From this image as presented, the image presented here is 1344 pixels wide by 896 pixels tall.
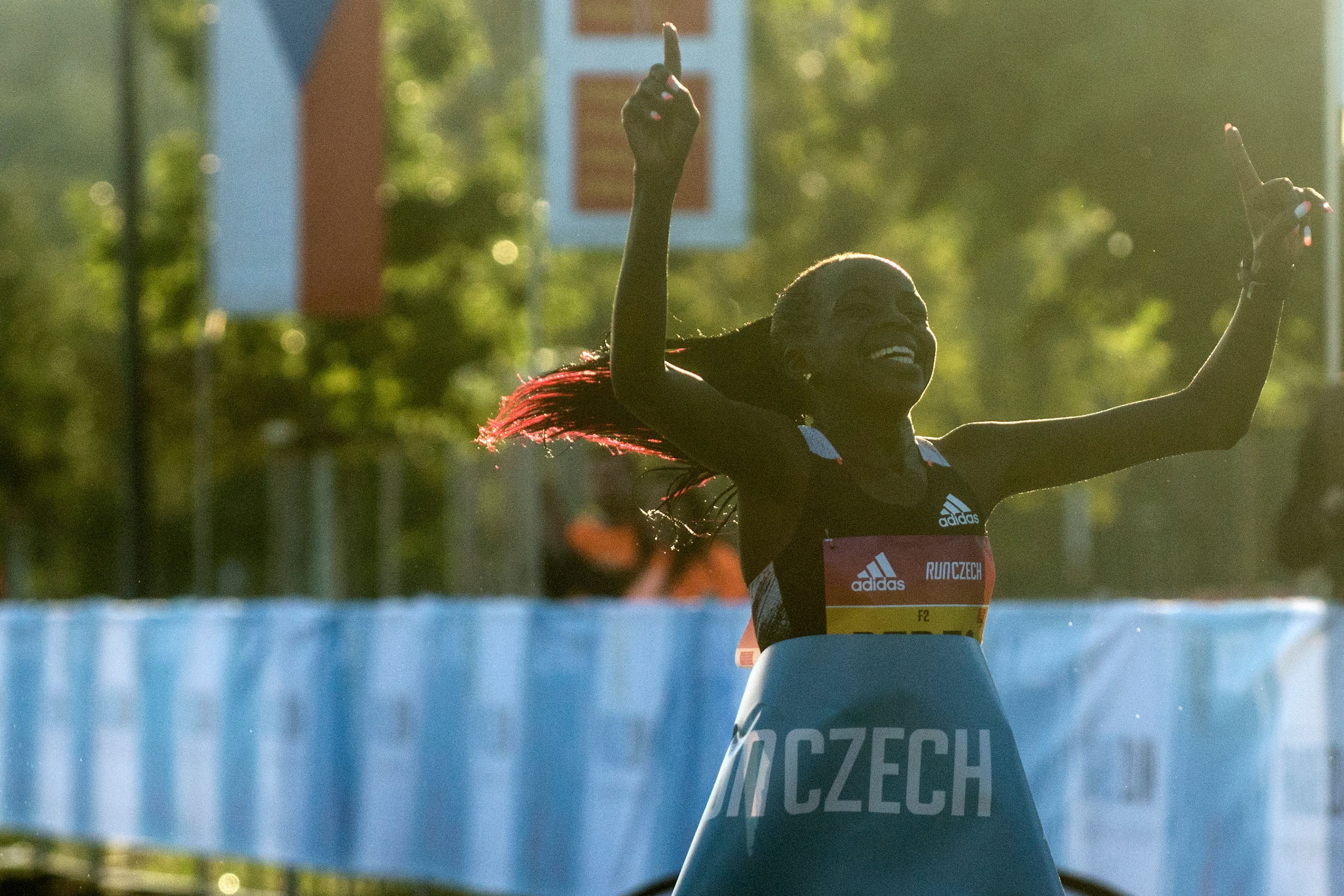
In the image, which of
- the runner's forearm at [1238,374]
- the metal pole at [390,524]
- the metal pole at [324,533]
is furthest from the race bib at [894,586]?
the metal pole at [324,533]

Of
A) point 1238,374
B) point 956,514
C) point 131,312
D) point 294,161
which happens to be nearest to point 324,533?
point 131,312

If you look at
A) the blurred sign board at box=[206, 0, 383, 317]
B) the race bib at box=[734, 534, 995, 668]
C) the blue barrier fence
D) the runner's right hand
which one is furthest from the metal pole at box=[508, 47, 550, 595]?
the runner's right hand

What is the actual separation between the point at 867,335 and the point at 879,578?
417 mm

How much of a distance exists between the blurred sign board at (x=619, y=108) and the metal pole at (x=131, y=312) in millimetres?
5929

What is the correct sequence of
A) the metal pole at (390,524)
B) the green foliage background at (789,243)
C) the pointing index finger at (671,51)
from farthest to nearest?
the green foliage background at (789,243)
the metal pole at (390,524)
the pointing index finger at (671,51)

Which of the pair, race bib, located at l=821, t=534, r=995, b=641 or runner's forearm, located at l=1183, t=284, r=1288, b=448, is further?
runner's forearm, located at l=1183, t=284, r=1288, b=448

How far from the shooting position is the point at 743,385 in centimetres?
425

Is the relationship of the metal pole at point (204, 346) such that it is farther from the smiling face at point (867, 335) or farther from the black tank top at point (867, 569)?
the black tank top at point (867, 569)

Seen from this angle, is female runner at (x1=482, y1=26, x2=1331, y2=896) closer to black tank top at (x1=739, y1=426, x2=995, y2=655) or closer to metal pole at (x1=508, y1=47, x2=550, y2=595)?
black tank top at (x1=739, y1=426, x2=995, y2=655)

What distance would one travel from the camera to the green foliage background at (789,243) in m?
19.1

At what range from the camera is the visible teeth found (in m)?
3.82

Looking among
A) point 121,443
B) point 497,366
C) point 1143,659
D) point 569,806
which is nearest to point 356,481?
point 121,443

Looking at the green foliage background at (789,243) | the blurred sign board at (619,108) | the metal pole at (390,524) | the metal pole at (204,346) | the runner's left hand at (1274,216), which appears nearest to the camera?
the runner's left hand at (1274,216)

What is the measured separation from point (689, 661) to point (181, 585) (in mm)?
34140
